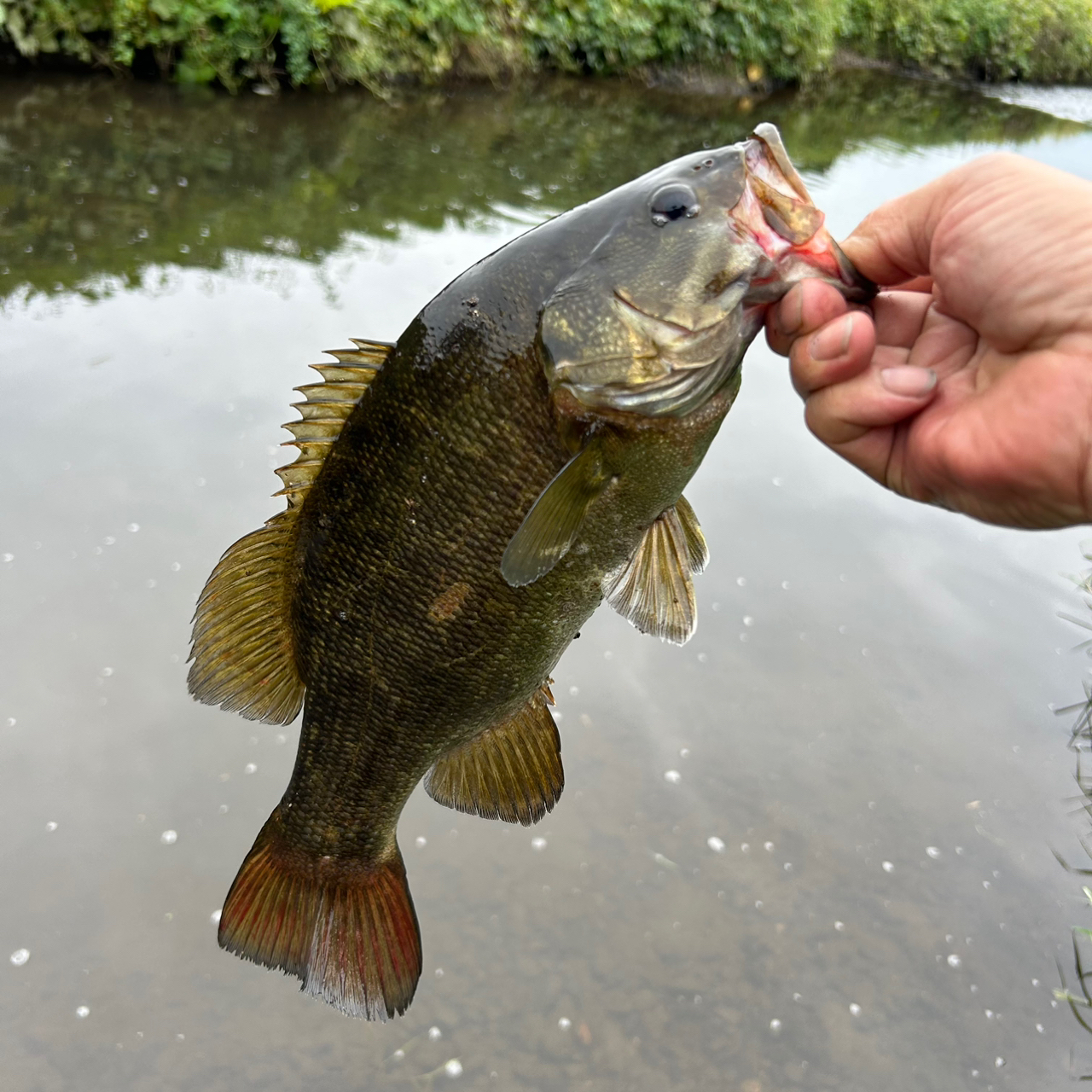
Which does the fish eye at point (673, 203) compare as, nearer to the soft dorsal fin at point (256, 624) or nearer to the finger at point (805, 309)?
the finger at point (805, 309)

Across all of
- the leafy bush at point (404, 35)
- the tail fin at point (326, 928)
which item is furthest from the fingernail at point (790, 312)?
the leafy bush at point (404, 35)

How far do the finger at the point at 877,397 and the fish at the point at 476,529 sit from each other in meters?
0.17

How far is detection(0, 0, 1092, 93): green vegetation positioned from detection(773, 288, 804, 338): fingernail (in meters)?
9.45

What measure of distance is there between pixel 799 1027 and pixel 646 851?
705mm

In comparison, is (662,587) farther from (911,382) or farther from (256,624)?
(256,624)

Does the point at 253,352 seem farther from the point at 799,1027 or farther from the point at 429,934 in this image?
the point at 799,1027

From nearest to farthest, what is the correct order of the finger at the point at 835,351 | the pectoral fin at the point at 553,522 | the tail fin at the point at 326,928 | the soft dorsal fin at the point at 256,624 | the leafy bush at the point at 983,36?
the pectoral fin at the point at 553,522 < the finger at the point at 835,351 < the soft dorsal fin at the point at 256,624 < the tail fin at the point at 326,928 < the leafy bush at the point at 983,36

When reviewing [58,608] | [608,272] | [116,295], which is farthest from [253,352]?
[608,272]

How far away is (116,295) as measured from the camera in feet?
17.8

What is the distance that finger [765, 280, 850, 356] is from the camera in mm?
1515

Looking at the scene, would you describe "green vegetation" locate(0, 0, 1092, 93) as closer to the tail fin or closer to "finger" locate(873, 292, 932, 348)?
"finger" locate(873, 292, 932, 348)

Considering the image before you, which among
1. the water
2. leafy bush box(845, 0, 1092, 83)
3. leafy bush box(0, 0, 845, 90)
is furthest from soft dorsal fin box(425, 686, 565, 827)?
leafy bush box(845, 0, 1092, 83)

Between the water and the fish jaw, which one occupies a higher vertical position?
the fish jaw

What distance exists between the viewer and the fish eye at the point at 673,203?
4.95 ft
